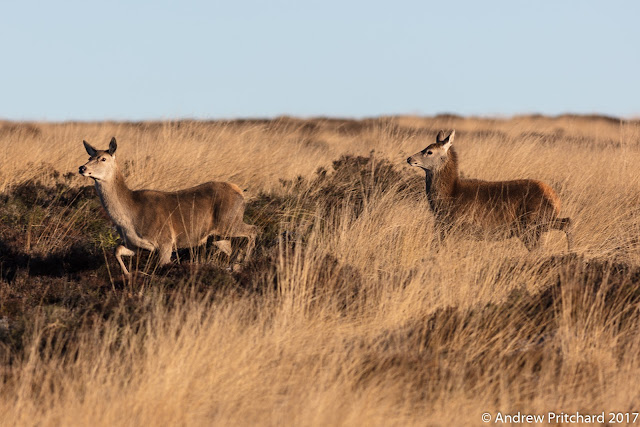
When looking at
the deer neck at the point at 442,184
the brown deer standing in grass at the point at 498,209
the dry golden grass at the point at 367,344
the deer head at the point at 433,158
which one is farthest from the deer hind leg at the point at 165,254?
the deer head at the point at 433,158

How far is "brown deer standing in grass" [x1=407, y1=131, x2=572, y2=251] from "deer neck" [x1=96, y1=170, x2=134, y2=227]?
11.0ft

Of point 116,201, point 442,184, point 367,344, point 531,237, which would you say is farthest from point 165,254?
point 531,237

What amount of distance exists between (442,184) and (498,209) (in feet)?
2.80

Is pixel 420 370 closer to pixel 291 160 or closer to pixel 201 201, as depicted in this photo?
pixel 201 201

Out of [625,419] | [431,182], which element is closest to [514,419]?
[625,419]

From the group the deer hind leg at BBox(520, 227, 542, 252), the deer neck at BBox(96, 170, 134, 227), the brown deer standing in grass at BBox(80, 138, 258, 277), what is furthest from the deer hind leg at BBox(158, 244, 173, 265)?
the deer hind leg at BBox(520, 227, 542, 252)

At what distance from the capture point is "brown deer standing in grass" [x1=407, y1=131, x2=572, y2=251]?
35.3 ft

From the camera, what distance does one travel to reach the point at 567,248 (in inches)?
427

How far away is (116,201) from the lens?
31.1 ft

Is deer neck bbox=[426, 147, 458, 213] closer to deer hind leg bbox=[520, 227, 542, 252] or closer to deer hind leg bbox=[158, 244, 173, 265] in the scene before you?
deer hind leg bbox=[520, 227, 542, 252]

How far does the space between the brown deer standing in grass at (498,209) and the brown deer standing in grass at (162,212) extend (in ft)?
7.69

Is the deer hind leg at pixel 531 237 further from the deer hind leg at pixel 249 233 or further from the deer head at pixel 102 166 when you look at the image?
the deer head at pixel 102 166

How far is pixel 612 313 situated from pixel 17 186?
329 inches

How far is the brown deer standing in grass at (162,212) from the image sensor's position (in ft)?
31.0
